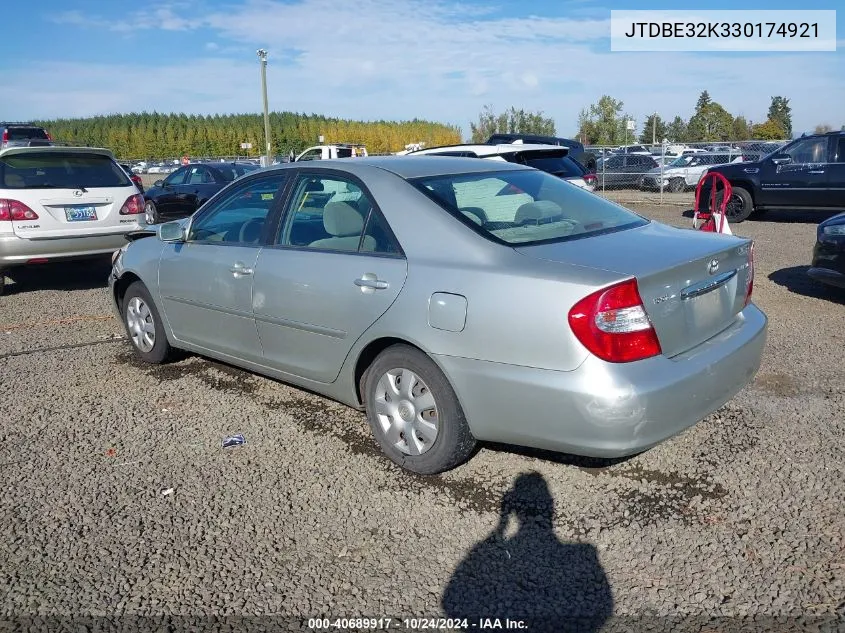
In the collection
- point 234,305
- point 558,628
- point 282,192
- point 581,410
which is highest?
point 282,192

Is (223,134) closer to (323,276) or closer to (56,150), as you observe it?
(56,150)

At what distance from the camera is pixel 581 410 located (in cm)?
301

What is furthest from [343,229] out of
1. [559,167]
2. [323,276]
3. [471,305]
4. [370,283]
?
[559,167]

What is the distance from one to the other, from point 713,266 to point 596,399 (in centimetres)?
99

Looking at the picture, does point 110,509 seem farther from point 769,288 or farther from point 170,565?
point 769,288

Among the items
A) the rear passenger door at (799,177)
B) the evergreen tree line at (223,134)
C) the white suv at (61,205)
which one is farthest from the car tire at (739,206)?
the evergreen tree line at (223,134)

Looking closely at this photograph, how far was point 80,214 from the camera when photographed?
8133 millimetres

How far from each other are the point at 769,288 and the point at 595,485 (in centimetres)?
540

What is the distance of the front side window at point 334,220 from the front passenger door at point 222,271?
0.21 m

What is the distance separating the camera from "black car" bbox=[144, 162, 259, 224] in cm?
1595

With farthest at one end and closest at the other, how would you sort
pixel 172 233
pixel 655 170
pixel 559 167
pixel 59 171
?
1. pixel 655 170
2. pixel 559 167
3. pixel 59 171
4. pixel 172 233

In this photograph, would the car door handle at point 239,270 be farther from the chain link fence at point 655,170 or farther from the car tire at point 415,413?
the chain link fence at point 655,170

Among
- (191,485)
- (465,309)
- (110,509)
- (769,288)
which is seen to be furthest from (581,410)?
(769,288)

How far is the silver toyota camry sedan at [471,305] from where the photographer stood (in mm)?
3029
